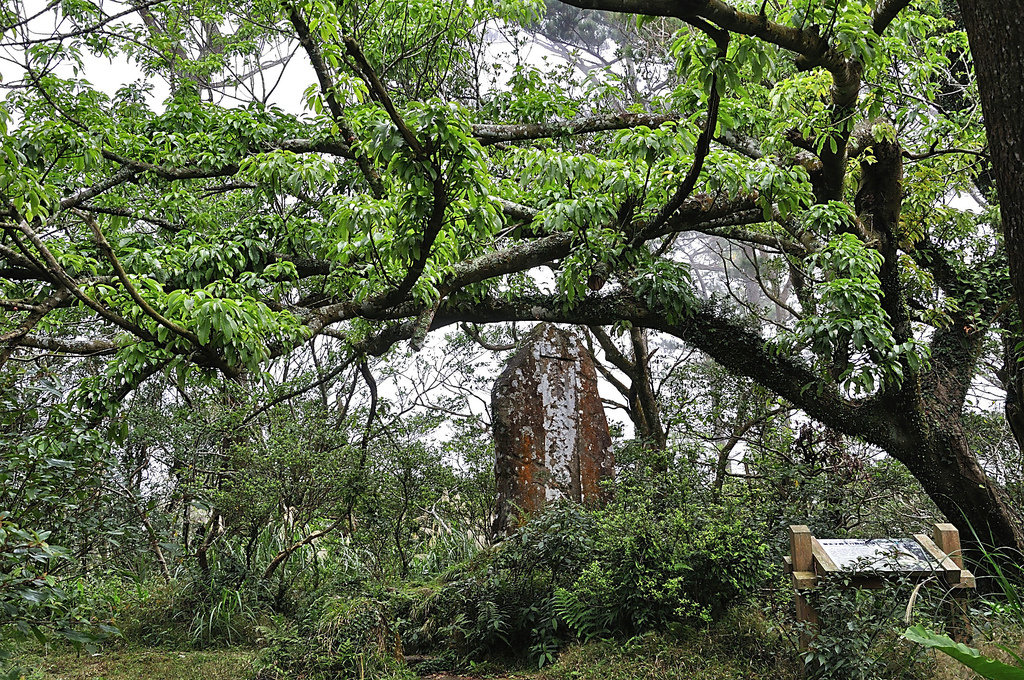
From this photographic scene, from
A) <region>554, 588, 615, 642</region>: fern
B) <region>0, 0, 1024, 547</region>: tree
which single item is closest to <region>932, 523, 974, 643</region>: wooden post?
<region>0, 0, 1024, 547</region>: tree

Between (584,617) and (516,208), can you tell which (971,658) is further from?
(516,208)

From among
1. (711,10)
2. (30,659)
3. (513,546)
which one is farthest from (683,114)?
(30,659)

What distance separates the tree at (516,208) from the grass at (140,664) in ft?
6.36

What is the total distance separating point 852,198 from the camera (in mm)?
6227

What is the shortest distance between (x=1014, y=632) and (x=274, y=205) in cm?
527

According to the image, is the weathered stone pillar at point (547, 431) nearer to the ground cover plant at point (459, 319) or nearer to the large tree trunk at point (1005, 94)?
the ground cover plant at point (459, 319)

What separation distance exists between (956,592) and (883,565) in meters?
0.40

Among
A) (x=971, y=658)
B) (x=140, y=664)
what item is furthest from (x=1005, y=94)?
(x=140, y=664)

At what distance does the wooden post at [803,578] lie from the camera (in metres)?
3.94

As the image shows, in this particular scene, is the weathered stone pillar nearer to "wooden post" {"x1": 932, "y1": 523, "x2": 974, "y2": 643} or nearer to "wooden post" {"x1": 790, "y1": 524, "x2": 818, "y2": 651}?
"wooden post" {"x1": 790, "y1": 524, "x2": 818, "y2": 651}

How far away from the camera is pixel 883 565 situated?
3.98 meters

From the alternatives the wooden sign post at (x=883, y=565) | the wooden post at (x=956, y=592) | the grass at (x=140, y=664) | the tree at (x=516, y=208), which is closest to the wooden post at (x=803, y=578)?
the wooden sign post at (x=883, y=565)

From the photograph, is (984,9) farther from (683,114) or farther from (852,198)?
(852,198)

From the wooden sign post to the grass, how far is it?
3.37m
